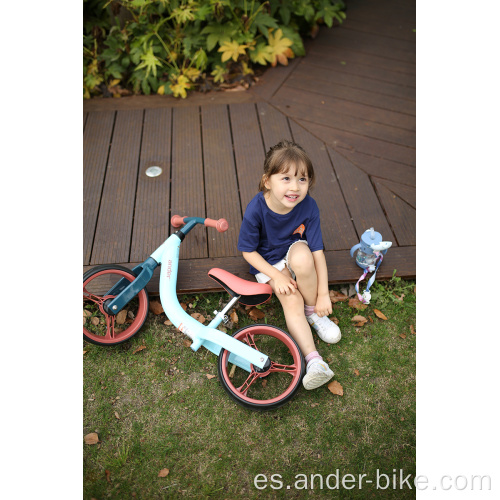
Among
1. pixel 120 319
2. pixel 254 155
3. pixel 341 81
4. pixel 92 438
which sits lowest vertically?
pixel 92 438

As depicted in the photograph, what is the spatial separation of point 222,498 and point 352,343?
937 millimetres

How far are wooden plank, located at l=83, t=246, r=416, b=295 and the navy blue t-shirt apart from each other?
285mm

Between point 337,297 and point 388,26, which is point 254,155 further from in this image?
point 388,26

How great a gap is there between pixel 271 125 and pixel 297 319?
1.67 meters

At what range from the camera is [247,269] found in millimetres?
2480

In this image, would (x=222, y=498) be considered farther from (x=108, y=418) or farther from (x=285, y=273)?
(x=285, y=273)

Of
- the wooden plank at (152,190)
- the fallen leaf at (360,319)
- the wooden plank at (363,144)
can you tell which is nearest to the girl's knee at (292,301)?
the fallen leaf at (360,319)

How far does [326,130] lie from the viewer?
3297 mm

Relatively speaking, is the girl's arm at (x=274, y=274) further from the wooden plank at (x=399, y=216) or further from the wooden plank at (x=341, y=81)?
the wooden plank at (x=341, y=81)

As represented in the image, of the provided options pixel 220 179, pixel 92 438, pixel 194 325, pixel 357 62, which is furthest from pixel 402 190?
pixel 92 438

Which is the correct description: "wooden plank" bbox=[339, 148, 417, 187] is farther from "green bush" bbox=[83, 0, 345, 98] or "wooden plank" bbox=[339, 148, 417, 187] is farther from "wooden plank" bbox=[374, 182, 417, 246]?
"green bush" bbox=[83, 0, 345, 98]

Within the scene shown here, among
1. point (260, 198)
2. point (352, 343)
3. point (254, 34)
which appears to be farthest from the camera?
point (254, 34)

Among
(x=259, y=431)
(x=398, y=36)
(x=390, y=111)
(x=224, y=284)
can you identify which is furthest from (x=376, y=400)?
(x=398, y=36)

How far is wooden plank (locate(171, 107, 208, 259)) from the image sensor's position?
262cm
